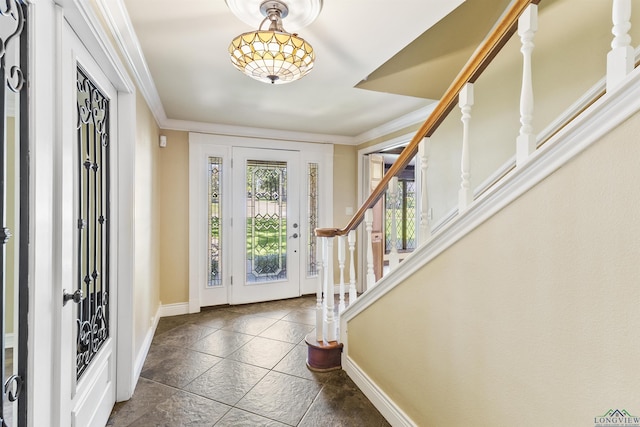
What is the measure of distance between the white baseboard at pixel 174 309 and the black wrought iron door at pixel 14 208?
279cm

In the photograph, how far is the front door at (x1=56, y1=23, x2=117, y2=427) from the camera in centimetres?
122

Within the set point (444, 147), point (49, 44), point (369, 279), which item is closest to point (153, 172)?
point (49, 44)

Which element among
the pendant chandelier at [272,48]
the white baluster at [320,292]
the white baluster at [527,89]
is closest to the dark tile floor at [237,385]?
the white baluster at [320,292]

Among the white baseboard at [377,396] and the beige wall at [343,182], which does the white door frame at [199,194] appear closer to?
the beige wall at [343,182]

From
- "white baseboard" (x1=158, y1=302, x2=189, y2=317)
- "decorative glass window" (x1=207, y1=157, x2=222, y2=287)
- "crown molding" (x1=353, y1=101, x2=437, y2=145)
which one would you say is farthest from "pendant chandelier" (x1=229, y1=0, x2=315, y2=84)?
"white baseboard" (x1=158, y1=302, x2=189, y2=317)

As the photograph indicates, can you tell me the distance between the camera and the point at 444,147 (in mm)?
2727

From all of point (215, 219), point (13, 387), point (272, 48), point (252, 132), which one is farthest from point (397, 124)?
point (13, 387)

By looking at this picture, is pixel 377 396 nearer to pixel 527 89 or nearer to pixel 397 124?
pixel 527 89

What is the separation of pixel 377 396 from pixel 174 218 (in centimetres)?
288

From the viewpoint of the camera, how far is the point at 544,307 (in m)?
1.01

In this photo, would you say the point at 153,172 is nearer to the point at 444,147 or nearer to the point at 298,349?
the point at 298,349

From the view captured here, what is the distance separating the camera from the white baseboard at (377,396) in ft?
5.60

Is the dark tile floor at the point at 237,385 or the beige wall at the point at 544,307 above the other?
the beige wall at the point at 544,307

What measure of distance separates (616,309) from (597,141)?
46cm
